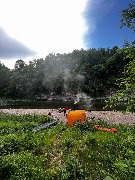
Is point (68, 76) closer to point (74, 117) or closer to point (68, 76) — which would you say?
point (68, 76)

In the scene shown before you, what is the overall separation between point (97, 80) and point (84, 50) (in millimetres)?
26813

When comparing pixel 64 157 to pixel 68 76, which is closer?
pixel 64 157

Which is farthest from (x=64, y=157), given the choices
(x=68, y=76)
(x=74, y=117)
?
(x=68, y=76)

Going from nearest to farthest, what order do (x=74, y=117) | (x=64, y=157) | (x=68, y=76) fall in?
1. (x=64, y=157)
2. (x=74, y=117)
3. (x=68, y=76)

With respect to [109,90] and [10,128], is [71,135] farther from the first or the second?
[109,90]

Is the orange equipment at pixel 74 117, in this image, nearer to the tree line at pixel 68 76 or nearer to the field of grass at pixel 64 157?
the field of grass at pixel 64 157

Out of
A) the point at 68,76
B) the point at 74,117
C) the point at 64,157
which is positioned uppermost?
the point at 68,76

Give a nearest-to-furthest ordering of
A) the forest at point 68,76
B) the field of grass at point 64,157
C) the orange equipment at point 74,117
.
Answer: the field of grass at point 64,157
the orange equipment at point 74,117
the forest at point 68,76

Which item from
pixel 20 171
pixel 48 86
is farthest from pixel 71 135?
pixel 48 86

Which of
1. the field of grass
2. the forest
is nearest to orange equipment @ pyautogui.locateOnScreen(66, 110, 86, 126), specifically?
the field of grass

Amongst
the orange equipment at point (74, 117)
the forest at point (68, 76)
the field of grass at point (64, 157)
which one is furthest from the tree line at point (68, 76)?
the field of grass at point (64, 157)

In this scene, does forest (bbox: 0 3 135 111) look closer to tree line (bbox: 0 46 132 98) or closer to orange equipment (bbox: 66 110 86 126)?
tree line (bbox: 0 46 132 98)

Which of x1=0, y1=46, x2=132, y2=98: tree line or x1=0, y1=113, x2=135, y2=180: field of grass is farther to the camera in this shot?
x1=0, y1=46, x2=132, y2=98: tree line

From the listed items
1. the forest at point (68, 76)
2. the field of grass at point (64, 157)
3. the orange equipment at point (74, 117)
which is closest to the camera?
the field of grass at point (64, 157)
